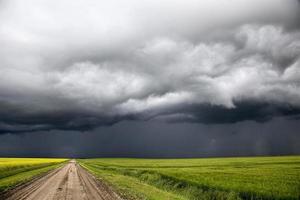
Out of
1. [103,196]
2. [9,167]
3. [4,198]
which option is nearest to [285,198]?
[103,196]

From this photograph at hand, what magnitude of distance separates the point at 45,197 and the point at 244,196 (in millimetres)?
14787

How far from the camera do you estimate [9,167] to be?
60625mm

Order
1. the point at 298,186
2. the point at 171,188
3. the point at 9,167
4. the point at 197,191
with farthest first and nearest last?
the point at 9,167, the point at 171,188, the point at 197,191, the point at 298,186

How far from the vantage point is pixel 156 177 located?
137ft

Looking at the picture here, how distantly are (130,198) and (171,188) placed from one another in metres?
10.7

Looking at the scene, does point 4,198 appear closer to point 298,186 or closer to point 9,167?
point 298,186

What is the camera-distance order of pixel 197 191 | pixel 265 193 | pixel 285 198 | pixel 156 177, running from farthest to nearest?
pixel 156 177
pixel 197 191
pixel 265 193
pixel 285 198

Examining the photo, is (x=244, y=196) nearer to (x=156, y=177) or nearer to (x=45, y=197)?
(x=45, y=197)

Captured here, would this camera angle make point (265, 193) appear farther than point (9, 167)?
No

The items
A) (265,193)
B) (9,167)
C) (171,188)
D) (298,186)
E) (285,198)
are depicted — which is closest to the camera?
(285,198)

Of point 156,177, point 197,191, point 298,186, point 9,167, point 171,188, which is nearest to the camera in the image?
point 298,186

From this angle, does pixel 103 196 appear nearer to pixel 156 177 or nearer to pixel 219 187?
pixel 219 187

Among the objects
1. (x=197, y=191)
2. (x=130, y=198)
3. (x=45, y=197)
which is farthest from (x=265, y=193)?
(x=45, y=197)

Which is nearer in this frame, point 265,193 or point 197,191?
point 265,193
